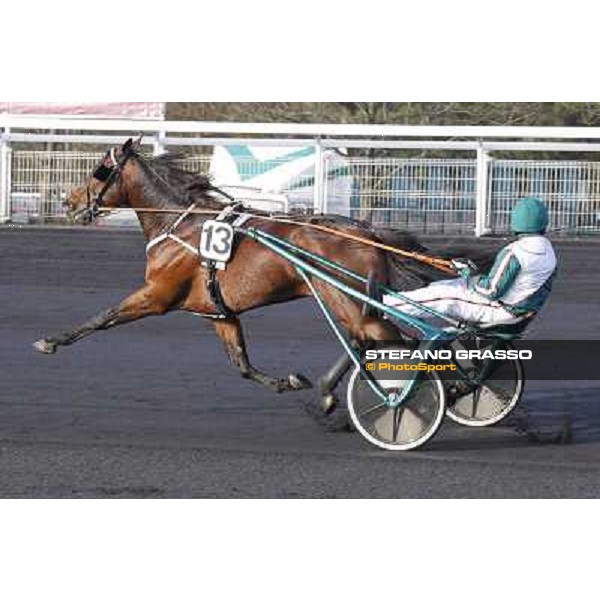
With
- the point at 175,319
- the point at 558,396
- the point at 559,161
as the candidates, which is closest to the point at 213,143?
the point at 559,161

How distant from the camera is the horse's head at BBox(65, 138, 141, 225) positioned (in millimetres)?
9859

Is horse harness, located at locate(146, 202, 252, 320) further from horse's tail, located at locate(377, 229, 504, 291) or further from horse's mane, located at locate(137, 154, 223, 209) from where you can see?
horse's tail, located at locate(377, 229, 504, 291)

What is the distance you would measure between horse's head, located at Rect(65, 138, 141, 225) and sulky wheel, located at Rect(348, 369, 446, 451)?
2.21 metres

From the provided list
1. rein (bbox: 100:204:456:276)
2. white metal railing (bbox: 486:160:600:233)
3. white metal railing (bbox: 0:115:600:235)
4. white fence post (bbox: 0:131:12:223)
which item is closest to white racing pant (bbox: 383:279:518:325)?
rein (bbox: 100:204:456:276)

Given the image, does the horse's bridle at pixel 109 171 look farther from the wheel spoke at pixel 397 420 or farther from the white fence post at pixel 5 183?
the white fence post at pixel 5 183

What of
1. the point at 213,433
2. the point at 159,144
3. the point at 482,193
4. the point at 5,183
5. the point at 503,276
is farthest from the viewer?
the point at 5,183

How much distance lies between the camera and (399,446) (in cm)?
861

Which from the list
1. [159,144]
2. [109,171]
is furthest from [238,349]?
[159,144]

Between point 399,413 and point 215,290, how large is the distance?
A: 4.50ft

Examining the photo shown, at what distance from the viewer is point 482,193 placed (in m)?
24.6

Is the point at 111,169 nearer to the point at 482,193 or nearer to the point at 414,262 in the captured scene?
the point at 414,262

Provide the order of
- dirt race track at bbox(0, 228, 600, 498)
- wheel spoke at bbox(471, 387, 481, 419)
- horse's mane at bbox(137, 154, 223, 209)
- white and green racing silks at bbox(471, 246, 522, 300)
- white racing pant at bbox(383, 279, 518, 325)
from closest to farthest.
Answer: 1. dirt race track at bbox(0, 228, 600, 498)
2. white and green racing silks at bbox(471, 246, 522, 300)
3. white racing pant at bbox(383, 279, 518, 325)
4. wheel spoke at bbox(471, 387, 481, 419)
5. horse's mane at bbox(137, 154, 223, 209)

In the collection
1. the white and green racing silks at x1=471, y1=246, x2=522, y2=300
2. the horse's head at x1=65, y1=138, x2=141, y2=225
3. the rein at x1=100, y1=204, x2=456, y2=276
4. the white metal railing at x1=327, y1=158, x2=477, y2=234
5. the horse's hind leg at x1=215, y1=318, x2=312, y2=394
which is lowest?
the horse's hind leg at x1=215, y1=318, x2=312, y2=394

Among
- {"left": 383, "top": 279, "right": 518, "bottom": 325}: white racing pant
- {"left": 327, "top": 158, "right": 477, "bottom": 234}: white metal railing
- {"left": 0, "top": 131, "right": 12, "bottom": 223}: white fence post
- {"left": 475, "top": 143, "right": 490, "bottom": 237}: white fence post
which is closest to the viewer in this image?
{"left": 383, "top": 279, "right": 518, "bottom": 325}: white racing pant
